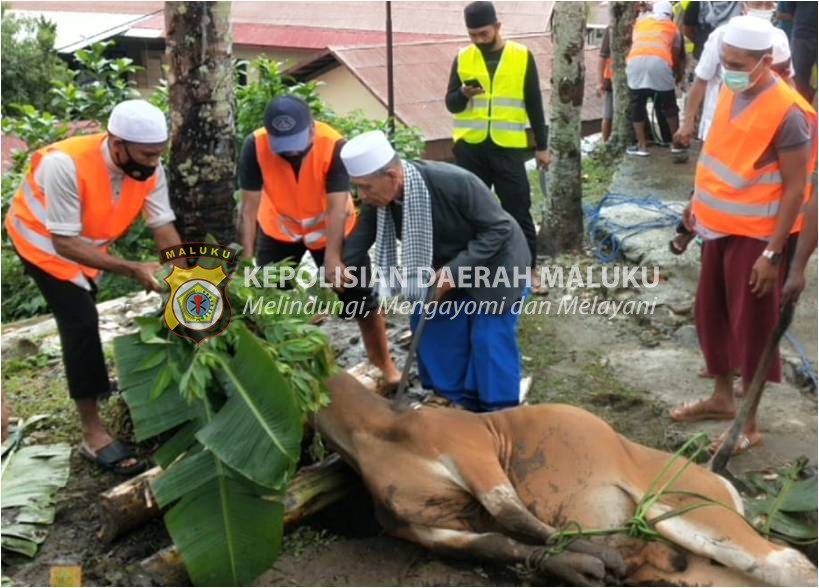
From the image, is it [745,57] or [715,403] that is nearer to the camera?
[745,57]

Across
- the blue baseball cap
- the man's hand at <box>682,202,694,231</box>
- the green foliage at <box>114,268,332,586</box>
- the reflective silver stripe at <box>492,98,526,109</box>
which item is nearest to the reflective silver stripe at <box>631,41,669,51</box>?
the reflective silver stripe at <box>492,98,526,109</box>

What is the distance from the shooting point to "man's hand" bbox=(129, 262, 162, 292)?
443cm

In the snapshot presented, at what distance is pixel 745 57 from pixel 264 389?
8.97 ft

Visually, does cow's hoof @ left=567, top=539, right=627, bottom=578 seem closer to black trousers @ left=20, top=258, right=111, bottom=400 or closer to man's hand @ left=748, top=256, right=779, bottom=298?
man's hand @ left=748, top=256, right=779, bottom=298

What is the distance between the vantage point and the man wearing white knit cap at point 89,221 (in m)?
4.44

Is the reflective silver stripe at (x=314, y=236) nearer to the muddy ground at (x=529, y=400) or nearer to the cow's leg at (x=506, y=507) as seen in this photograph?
the muddy ground at (x=529, y=400)

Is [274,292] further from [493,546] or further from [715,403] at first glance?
[715,403]

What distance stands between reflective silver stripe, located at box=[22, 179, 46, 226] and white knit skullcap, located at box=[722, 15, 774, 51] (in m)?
3.36

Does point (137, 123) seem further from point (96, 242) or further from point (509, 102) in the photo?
point (509, 102)

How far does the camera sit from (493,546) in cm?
388

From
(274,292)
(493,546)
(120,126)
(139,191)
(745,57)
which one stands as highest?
(745,57)

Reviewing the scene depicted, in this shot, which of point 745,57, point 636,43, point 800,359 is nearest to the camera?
point 745,57

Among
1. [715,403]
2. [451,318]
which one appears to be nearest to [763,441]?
[715,403]

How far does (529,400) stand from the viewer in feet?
18.6
